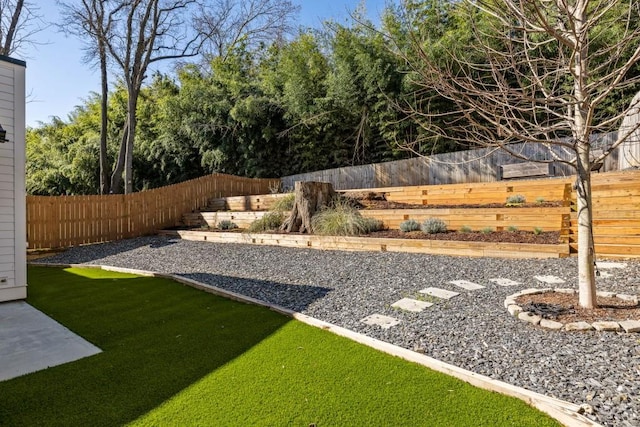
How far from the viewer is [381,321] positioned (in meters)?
2.93

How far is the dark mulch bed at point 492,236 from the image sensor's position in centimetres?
500

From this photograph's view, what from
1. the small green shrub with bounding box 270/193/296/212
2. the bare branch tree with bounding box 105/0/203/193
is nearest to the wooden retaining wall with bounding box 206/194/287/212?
the small green shrub with bounding box 270/193/296/212

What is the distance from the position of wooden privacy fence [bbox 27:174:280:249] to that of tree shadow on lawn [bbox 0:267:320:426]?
4442 millimetres

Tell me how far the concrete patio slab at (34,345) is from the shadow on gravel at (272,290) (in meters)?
1.59

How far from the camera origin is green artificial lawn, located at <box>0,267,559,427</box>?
172 centimetres

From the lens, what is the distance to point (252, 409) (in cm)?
178

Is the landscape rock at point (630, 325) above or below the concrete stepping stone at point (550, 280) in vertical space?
below

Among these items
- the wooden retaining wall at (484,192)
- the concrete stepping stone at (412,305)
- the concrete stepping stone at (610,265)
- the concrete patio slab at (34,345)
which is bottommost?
the concrete patio slab at (34,345)

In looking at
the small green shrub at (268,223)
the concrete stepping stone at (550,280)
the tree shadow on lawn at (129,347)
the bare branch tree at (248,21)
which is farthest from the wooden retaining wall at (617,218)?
the bare branch tree at (248,21)

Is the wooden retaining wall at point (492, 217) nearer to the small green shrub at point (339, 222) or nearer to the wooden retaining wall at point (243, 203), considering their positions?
the small green shrub at point (339, 222)

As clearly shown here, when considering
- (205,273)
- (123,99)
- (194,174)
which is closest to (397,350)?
(205,273)

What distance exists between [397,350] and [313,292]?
5.43 ft

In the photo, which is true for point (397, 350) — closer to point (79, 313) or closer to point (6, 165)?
point (79, 313)

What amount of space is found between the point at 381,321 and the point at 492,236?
3.32 meters
